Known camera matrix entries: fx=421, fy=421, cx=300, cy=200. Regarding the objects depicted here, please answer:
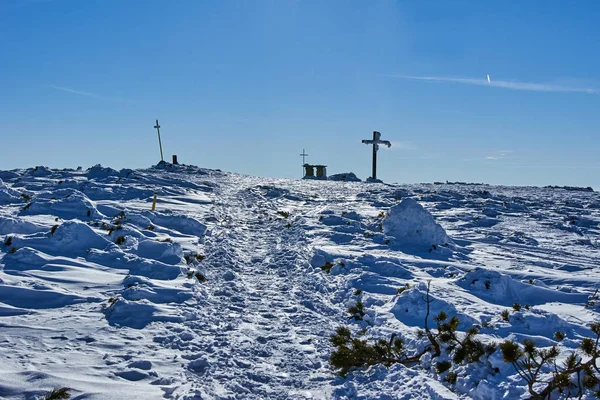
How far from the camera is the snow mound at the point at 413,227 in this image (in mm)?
12031

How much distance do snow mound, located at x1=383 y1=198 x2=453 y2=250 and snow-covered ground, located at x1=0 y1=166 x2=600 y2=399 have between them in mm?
42

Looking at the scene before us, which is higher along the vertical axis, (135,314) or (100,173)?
(100,173)

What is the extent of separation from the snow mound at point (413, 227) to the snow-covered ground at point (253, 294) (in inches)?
1.6

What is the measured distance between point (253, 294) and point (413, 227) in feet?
20.1

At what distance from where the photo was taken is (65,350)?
5.45 metres

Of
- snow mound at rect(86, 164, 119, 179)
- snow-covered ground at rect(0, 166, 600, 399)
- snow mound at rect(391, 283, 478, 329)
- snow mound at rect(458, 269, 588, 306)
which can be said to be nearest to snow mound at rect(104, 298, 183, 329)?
snow-covered ground at rect(0, 166, 600, 399)

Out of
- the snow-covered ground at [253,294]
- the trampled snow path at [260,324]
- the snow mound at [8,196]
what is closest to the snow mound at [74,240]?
the snow-covered ground at [253,294]

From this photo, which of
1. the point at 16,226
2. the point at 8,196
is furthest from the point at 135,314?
the point at 8,196

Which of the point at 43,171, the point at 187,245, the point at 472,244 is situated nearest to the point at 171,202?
the point at 187,245

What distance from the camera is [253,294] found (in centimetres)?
823

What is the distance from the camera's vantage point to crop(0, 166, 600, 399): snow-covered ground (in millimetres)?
5016

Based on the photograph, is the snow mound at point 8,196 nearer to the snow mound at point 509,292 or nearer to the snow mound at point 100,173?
the snow mound at point 100,173

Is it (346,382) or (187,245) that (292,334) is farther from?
(187,245)

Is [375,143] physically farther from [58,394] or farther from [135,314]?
[58,394]
